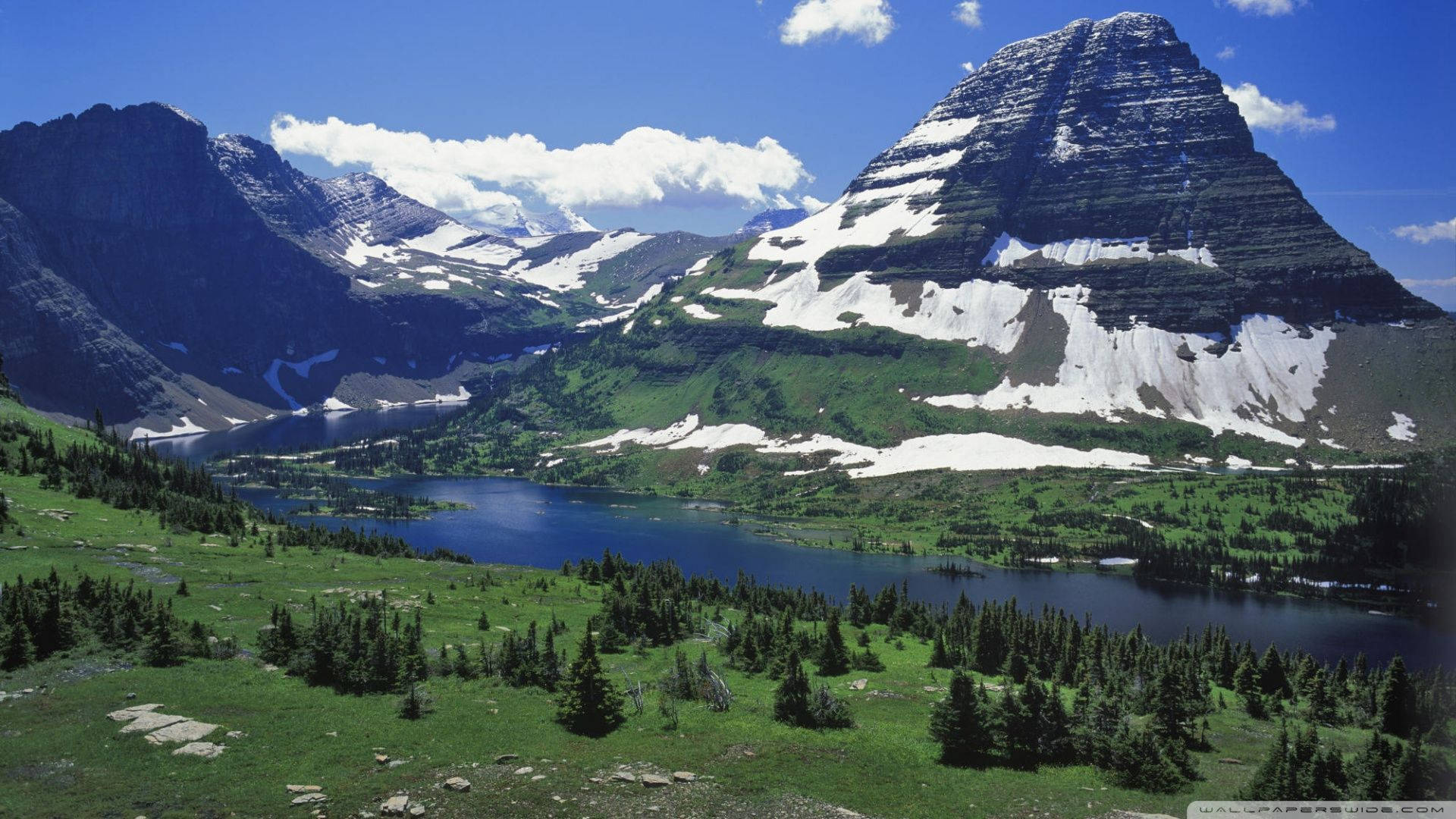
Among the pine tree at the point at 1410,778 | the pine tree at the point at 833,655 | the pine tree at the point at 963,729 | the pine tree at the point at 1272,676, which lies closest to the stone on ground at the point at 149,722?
the pine tree at the point at 963,729

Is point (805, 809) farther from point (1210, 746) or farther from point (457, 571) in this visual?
point (457, 571)

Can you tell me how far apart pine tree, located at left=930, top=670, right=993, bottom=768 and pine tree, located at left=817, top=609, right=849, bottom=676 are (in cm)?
2281

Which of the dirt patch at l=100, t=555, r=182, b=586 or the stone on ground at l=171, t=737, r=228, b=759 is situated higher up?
the dirt patch at l=100, t=555, r=182, b=586

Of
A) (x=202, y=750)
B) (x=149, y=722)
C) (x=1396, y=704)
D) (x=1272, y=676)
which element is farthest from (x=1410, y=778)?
(x=149, y=722)

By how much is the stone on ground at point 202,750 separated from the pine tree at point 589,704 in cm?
1583

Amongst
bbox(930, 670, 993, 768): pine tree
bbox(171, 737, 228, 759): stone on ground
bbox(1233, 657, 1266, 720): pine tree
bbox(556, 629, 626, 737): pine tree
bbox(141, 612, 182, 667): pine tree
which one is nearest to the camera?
bbox(171, 737, 228, 759): stone on ground

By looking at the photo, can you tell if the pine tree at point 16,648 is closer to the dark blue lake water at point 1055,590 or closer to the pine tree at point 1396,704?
the pine tree at point 1396,704

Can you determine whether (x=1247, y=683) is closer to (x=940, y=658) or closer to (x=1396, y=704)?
(x=1396, y=704)

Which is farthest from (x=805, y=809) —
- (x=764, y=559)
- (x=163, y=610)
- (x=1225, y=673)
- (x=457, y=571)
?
(x=764, y=559)

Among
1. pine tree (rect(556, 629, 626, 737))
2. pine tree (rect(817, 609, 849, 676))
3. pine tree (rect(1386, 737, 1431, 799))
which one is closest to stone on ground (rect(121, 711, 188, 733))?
pine tree (rect(556, 629, 626, 737))

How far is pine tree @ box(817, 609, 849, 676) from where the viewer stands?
70.2 metres

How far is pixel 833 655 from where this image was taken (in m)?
70.8

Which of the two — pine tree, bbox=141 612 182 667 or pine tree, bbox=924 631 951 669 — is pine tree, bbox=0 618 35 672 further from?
pine tree, bbox=924 631 951 669

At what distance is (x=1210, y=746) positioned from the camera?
53.2 m
